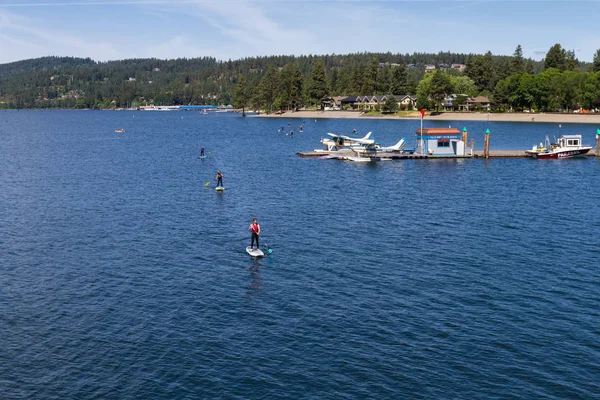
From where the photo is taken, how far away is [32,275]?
47.1m

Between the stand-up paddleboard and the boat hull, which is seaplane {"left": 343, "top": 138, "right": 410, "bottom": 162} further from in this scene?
the stand-up paddleboard

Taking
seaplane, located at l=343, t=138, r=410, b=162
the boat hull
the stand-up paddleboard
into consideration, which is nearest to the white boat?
the boat hull

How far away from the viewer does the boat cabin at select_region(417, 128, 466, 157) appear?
12400cm

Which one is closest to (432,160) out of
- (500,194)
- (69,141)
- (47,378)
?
(500,194)

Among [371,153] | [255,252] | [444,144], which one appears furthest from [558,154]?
[255,252]

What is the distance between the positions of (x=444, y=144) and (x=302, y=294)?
89376 millimetres

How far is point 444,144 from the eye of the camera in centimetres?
12488

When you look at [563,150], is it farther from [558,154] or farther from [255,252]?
[255,252]

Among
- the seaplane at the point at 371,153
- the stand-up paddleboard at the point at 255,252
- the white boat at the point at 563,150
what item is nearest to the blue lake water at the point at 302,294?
the stand-up paddleboard at the point at 255,252

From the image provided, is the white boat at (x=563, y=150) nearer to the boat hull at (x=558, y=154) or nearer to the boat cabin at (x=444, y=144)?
the boat hull at (x=558, y=154)

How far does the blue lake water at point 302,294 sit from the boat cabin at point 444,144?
122 ft

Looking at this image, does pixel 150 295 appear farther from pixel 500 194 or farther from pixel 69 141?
pixel 69 141

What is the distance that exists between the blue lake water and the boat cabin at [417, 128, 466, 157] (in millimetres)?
37086

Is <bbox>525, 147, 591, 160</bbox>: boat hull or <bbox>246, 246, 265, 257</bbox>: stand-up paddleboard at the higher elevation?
<bbox>525, 147, 591, 160</bbox>: boat hull
